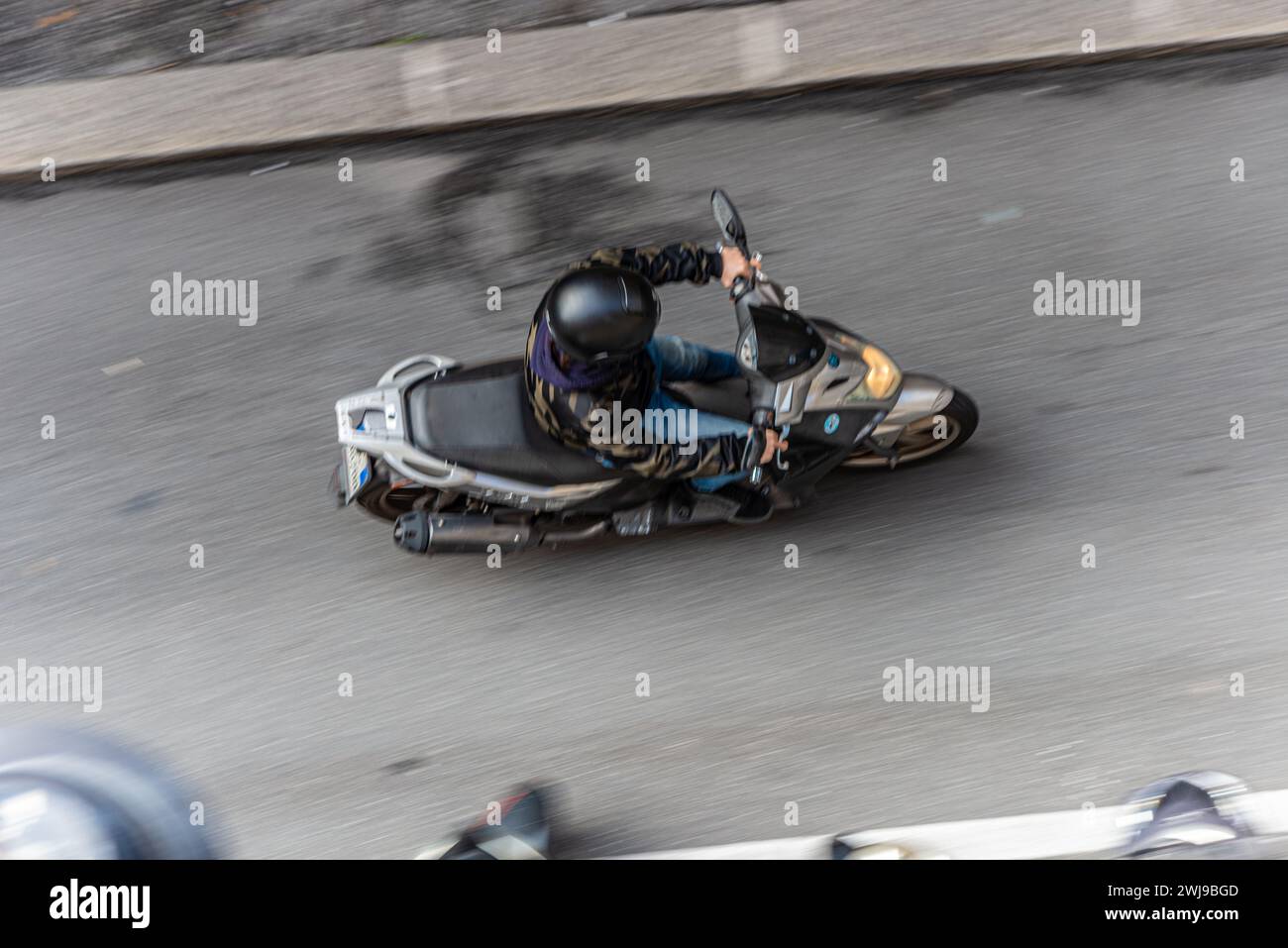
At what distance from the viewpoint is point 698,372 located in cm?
451

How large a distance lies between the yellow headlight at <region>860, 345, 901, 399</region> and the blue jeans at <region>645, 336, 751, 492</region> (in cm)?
49

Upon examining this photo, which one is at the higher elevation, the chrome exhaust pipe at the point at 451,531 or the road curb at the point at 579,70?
the road curb at the point at 579,70

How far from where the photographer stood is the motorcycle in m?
3.89

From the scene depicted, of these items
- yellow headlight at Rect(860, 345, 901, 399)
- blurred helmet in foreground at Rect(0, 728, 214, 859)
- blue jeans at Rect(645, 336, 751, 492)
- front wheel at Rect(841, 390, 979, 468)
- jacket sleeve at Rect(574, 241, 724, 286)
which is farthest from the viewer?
blurred helmet in foreground at Rect(0, 728, 214, 859)

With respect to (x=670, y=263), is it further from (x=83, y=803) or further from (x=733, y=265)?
(x=83, y=803)

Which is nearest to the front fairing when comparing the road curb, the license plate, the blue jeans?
the blue jeans

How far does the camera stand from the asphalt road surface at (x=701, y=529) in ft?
15.5

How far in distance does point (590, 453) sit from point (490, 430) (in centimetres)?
39

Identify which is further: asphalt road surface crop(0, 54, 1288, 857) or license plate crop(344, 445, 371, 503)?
asphalt road surface crop(0, 54, 1288, 857)

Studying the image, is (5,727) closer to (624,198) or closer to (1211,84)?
(624,198)

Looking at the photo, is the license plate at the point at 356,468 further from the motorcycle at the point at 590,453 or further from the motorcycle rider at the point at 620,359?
the motorcycle rider at the point at 620,359

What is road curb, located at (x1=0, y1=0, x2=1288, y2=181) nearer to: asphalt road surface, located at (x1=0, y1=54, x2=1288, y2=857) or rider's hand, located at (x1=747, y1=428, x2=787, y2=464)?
asphalt road surface, located at (x1=0, y1=54, x2=1288, y2=857)

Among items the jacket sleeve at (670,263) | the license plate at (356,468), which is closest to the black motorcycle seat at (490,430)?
the license plate at (356,468)

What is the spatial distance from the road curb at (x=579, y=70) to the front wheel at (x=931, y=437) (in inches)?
80.2
